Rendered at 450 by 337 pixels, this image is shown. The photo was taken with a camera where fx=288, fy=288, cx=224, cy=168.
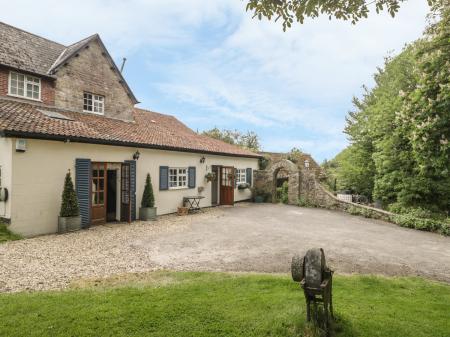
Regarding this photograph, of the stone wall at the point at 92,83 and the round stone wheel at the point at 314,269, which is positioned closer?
the round stone wheel at the point at 314,269

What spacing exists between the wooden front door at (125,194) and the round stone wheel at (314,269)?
992cm

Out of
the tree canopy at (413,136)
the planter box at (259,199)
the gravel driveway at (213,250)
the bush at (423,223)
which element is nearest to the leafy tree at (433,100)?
the tree canopy at (413,136)

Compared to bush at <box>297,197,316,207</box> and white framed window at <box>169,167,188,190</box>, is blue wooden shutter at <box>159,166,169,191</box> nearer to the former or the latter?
white framed window at <box>169,167,188,190</box>

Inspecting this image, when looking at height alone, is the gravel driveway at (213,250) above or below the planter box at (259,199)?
below

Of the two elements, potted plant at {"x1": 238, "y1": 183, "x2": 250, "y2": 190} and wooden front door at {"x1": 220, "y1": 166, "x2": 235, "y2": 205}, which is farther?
potted plant at {"x1": 238, "y1": 183, "x2": 250, "y2": 190}

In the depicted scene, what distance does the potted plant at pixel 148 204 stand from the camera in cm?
1243

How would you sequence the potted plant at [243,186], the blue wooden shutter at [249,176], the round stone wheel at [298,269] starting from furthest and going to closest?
1. the blue wooden shutter at [249,176]
2. the potted plant at [243,186]
3. the round stone wheel at [298,269]

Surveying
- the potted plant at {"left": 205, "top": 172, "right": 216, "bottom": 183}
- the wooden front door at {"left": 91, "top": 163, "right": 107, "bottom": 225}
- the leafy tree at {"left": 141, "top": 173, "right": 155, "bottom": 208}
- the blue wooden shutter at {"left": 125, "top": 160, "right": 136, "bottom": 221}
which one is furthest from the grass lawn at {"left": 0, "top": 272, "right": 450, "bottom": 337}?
the potted plant at {"left": 205, "top": 172, "right": 216, "bottom": 183}

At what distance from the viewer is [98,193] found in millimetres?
11266

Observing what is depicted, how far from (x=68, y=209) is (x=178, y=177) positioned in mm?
6203

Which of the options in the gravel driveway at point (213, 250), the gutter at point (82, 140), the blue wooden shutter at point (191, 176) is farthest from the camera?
the blue wooden shutter at point (191, 176)

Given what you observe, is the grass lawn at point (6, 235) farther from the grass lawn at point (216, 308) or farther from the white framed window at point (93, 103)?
the white framed window at point (93, 103)

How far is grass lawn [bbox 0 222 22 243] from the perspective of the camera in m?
8.33

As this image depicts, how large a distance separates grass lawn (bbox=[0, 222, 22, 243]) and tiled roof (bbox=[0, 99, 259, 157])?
9.28ft
